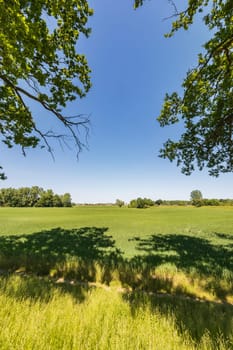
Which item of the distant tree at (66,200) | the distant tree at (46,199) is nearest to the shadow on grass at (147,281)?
the distant tree at (46,199)

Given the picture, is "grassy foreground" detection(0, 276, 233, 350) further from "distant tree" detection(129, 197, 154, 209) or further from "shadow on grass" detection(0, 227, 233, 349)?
"distant tree" detection(129, 197, 154, 209)

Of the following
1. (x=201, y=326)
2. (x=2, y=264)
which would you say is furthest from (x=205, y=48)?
(x=2, y=264)

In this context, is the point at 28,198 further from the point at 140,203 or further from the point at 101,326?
the point at 101,326

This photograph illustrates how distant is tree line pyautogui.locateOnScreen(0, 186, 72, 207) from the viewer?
99.9m

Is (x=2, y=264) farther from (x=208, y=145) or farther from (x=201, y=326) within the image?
(x=208, y=145)

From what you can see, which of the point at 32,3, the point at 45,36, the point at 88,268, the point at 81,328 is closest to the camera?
the point at 81,328

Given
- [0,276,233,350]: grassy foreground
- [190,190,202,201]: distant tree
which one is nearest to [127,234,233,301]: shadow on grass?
[0,276,233,350]: grassy foreground

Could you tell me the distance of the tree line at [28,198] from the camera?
9994cm

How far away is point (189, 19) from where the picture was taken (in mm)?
5973

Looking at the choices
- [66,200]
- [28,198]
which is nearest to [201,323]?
[66,200]

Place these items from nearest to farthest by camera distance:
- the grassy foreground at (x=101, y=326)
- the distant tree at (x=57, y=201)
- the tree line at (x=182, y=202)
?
the grassy foreground at (x=101, y=326)
the tree line at (x=182, y=202)
the distant tree at (x=57, y=201)

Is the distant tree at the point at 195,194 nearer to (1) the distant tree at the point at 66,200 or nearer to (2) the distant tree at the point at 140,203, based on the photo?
(2) the distant tree at the point at 140,203

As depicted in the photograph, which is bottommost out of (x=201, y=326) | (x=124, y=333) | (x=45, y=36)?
(x=201, y=326)

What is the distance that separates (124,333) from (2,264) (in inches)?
276
